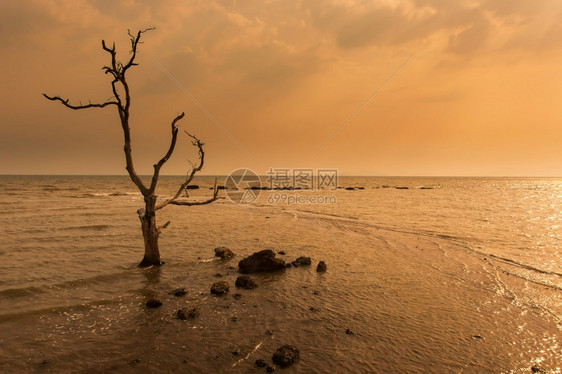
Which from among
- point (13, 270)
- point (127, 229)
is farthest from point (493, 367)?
point (127, 229)

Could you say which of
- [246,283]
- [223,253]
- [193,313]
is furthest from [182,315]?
[223,253]

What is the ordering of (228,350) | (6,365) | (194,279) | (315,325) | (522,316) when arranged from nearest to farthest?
1. (6,365)
2. (228,350)
3. (315,325)
4. (522,316)
5. (194,279)

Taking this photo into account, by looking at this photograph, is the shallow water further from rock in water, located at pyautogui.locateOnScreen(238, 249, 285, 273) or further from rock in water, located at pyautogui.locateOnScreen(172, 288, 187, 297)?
rock in water, located at pyautogui.locateOnScreen(238, 249, 285, 273)

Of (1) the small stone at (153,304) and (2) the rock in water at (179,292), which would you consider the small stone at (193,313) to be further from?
(2) the rock in water at (179,292)

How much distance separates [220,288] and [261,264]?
2589 millimetres

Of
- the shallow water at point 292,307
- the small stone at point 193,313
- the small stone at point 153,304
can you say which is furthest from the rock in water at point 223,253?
the small stone at point 193,313

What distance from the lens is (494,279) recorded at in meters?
Answer: 11.3

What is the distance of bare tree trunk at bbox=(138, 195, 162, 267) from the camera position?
457 inches

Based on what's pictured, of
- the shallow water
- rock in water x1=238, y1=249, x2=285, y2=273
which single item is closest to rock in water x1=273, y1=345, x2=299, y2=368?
the shallow water

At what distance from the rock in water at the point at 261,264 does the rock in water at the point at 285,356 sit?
220 inches

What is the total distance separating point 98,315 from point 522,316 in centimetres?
1165

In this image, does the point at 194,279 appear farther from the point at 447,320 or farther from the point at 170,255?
the point at 447,320

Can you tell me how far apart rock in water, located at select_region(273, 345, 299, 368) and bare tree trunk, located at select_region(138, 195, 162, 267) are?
25.8 feet

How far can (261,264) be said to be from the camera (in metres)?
11.8
